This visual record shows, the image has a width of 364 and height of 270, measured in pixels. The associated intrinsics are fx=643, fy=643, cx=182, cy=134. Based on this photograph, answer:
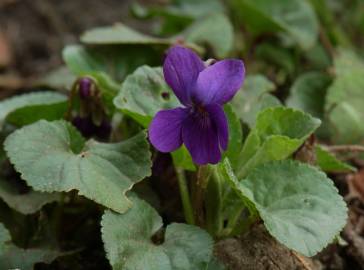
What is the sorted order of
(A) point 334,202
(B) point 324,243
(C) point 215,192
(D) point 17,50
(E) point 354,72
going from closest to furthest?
1. (B) point 324,243
2. (A) point 334,202
3. (C) point 215,192
4. (E) point 354,72
5. (D) point 17,50

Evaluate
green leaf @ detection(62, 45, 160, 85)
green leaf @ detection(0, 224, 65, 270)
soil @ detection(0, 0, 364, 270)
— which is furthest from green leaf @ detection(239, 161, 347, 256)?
green leaf @ detection(62, 45, 160, 85)

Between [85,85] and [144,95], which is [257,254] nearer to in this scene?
[144,95]

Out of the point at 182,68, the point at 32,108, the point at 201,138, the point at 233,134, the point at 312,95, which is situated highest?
the point at 182,68

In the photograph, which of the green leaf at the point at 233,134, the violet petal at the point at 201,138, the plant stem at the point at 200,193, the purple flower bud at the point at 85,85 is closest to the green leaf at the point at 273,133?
the green leaf at the point at 233,134

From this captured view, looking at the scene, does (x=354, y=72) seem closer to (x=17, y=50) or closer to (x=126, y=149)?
(x=126, y=149)

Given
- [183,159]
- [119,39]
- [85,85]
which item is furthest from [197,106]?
[119,39]

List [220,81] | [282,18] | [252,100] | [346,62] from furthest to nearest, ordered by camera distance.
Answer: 1. [282,18]
2. [346,62]
3. [252,100]
4. [220,81]

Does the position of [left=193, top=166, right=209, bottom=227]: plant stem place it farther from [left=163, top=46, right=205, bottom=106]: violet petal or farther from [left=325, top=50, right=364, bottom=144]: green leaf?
[left=325, top=50, right=364, bottom=144]: green leaf

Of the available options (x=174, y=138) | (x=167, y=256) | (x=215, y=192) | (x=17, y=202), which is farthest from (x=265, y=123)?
(x=17, y=202)
